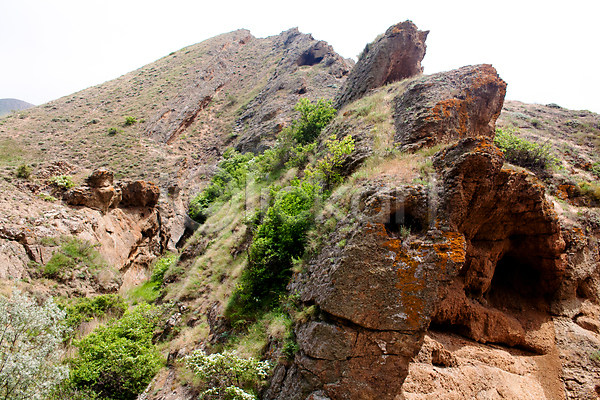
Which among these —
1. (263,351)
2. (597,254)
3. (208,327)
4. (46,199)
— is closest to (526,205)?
(597,254)

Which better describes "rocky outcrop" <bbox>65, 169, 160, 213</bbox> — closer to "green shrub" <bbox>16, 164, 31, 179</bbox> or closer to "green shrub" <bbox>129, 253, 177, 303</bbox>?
"green shrub" <bbox>16, 164, 31, 179</bbox>

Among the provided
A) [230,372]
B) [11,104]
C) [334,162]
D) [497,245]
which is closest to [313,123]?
[334,162]

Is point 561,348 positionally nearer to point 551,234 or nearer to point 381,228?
point 551,234

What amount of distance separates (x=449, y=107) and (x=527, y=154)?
13.1 feet

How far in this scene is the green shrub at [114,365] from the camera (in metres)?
9.08

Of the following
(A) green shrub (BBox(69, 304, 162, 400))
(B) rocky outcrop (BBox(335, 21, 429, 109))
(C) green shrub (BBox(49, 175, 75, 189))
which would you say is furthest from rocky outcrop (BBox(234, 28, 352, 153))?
(A) green shrub (BBox(69, 304, 162, 400))

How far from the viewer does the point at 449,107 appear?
914 centimetres

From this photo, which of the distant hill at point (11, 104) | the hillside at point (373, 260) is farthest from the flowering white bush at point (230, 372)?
the distant hill at point (11, 104)

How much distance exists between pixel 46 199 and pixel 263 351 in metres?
18.5

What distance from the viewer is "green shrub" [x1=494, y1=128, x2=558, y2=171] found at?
10133 mm

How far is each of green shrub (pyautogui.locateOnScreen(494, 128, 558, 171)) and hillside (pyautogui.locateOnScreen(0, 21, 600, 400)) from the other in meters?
0.06

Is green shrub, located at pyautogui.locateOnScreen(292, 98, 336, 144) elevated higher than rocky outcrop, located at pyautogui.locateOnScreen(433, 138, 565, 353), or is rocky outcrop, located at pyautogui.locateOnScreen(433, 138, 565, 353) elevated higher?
green shrub, located at pyautogui.locateOnScreen(292, 98, 336, 144)

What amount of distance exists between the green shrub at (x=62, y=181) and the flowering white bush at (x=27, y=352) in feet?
38.6

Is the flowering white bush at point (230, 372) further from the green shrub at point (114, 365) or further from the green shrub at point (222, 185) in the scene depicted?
the green shrub at point (222, 185)
